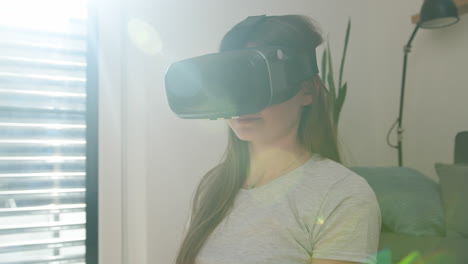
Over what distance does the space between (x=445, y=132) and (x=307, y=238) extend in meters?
1.35

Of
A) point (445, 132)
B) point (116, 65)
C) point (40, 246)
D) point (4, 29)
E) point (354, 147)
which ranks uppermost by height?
point (4, 29)

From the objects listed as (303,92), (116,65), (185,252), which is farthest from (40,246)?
(303,92)

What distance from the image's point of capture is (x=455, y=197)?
1092mm

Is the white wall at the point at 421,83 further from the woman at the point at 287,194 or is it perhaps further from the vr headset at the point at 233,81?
the vr headset at the point at 233,81

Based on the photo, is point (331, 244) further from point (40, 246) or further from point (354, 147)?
point (354, 147)

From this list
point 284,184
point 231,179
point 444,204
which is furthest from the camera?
point 444,204

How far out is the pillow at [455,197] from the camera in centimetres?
104

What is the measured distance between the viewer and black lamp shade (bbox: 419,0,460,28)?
4.82 ft

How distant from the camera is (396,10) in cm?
194

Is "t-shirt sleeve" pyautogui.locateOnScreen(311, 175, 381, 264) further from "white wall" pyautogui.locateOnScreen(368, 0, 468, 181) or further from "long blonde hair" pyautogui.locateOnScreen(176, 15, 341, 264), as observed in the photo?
"white wall" pyautogui.locateOnScreen(368, 0, 468, 181)

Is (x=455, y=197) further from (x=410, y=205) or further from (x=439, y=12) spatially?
(x=439, y=12)

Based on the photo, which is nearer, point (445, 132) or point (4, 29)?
point (4, 29)

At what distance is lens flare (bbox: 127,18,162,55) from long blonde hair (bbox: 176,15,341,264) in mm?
819

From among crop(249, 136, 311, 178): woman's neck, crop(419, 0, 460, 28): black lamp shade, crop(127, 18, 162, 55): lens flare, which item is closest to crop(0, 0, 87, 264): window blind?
crop(127, 18, 162, 55): lens flare
